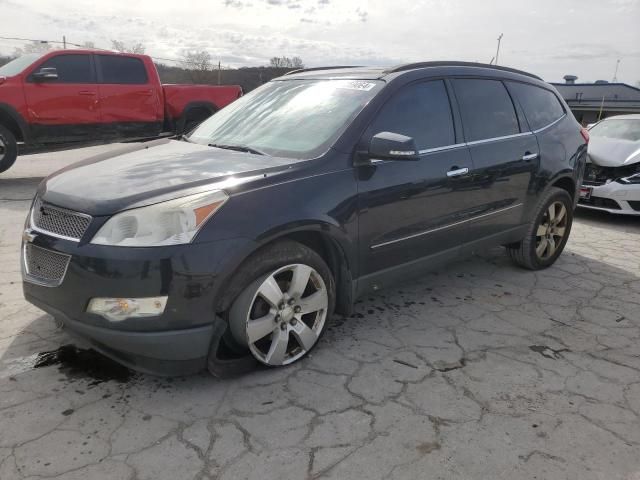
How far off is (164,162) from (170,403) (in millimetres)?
1373

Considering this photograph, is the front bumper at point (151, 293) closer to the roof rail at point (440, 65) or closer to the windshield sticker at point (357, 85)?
the windshield sticker at point (357, 85)

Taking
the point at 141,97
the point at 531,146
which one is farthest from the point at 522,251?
the point at 141,97

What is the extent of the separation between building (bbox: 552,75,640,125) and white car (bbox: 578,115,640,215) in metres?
20.6

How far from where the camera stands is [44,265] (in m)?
2.58

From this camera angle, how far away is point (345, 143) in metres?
3.01

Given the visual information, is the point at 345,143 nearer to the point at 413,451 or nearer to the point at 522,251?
the point at 413,451

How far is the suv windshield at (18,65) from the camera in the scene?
8.04 meters

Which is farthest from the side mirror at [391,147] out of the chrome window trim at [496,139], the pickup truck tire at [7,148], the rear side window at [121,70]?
the rear side window at [121,70]

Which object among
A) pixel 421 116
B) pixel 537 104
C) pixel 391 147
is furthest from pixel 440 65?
pixel 537 104

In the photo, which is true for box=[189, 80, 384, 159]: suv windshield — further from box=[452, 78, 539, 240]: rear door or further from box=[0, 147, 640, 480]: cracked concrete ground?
box=[0, 147, 640, 480]: cracked concrete ground

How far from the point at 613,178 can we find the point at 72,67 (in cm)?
862

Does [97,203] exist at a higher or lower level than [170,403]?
higher

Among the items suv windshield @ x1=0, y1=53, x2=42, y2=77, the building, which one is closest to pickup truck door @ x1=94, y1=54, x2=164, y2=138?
suv windshield @ x1=0, y1=53, x2=42, y2=77

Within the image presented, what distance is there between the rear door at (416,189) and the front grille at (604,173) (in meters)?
4.17
